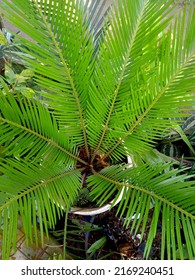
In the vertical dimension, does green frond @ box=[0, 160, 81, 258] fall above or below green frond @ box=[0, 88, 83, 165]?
below

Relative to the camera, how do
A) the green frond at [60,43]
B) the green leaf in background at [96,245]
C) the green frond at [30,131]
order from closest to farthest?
the green frond at [60,43] < the green frond at [30,131] < the green leaf in background at [96,245]

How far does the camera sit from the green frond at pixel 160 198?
71 centimetres

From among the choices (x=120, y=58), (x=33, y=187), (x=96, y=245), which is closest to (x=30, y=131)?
(x=33, y=187)

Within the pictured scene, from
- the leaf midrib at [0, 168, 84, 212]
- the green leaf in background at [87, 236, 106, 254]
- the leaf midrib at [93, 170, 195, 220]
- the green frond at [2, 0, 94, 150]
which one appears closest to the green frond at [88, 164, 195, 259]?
the leaf midrib at [93, 170, 195, 220]

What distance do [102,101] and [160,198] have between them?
0.32 m

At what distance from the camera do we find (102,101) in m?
0.85

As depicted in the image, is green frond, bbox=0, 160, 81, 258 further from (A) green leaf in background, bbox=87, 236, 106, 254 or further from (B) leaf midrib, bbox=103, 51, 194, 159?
(A) green leaf in background, bbox=87, 236, 106, 254

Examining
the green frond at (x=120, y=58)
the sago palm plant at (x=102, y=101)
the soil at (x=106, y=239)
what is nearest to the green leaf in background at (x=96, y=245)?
the soil at (x=106, y=239)

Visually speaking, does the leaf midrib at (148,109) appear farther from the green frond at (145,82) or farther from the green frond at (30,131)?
the green frond at (30,131)

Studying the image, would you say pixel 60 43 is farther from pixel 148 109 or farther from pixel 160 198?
pixel 160 198

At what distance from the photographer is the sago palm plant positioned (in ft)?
2.31

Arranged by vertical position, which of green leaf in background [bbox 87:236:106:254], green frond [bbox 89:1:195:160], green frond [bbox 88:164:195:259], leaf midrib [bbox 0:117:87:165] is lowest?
green leaf in background [bbox 87:236:106:254]

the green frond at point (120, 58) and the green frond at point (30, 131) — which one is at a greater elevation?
the green frond at point (120, 58)
